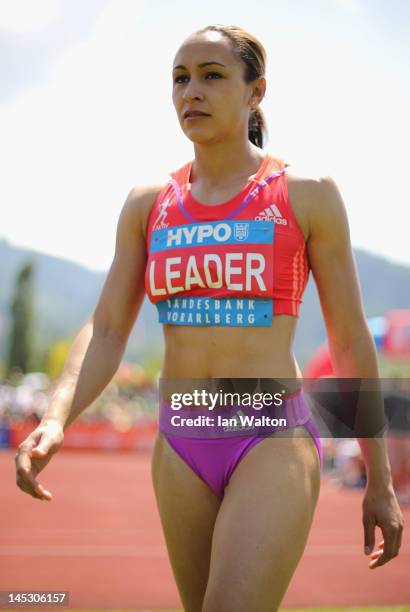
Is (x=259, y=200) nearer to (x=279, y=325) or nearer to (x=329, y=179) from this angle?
(x=329, y=179)

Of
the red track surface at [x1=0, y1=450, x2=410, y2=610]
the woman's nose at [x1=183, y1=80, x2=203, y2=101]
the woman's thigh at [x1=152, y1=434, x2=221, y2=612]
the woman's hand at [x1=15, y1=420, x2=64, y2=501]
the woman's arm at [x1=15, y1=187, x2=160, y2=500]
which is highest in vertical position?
the woman's nose at [x1=183, y1=80, x2=203, y2=101]

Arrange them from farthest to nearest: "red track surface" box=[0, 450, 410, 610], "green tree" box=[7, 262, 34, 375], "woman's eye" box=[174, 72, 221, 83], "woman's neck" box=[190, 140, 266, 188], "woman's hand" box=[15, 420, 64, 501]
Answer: "green tree" box=[7, 262, 34, 375] → "red track surface" box=[0, 450, 410, 610] → "woman's neck" box=[190, 140, 266, 188] → "woman's eye" box=[174, 72, 221, 83] → "woman's hand" box=[15, 420, 64, 501]

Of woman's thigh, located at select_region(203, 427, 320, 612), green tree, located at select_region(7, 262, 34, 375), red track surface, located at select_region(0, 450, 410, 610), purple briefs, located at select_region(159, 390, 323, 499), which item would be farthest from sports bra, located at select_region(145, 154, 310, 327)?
green tree, located at select_region(7, 262, 34, 375)

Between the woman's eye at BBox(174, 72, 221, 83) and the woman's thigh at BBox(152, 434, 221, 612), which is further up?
the woman's eye at BBox(174, 72, 221, 83)

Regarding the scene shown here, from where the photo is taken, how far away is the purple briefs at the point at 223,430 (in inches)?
101

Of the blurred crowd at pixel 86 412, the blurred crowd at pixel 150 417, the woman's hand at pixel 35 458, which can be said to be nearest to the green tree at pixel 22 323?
the blurred crowd at pixel 150 417

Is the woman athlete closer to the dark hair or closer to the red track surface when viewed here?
the dark hair

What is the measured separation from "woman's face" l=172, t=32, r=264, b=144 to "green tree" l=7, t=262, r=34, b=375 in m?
78.4

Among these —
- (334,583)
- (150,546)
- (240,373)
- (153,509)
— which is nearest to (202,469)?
(240,373)

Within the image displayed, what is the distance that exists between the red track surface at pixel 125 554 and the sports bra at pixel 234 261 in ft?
14.1

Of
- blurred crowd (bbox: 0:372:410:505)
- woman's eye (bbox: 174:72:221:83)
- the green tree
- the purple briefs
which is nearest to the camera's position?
the purple briefs

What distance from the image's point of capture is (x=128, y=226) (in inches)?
114

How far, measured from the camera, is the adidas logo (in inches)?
103

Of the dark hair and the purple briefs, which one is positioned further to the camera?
the dark hair
